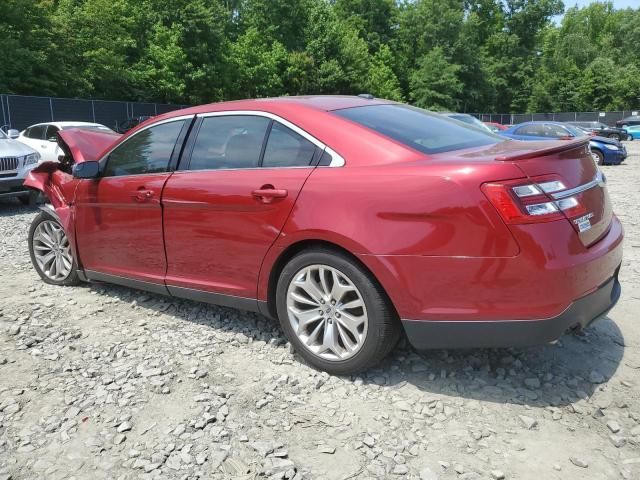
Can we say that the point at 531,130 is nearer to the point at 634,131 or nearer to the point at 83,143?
the point at 83,143

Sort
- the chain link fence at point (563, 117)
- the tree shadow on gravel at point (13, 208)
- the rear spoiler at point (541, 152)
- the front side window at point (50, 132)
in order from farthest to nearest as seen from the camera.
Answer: the chain link fence at point (563, 117) < the front side window at point (50, 132) < the tree shadow on gravel at point (13, 208) < the rear spoiler at point (541, 152)

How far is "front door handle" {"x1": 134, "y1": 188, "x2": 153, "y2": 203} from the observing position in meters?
4.02

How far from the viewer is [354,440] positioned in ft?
8.89

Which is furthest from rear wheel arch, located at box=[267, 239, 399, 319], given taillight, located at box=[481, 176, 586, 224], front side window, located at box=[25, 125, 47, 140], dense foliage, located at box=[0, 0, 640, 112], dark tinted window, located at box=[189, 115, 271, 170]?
dense foliage, located at box=[0, 0, 640, 112]

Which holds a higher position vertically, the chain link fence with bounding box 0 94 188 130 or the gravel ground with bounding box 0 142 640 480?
the gravel ground with bounding box 0 142 640 480

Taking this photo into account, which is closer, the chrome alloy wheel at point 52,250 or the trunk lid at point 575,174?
the trunk lid at point 575,174

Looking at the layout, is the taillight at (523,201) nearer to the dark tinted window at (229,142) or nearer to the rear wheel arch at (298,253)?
the rear wheel arch at (298,253)

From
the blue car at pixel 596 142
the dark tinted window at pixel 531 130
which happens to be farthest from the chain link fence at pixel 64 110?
the dark tinted window at pixel 531 130

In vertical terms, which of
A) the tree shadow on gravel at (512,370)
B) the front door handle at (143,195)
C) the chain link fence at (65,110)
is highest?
the front door handle at (143,195)

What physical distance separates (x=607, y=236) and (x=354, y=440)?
1.75 meters

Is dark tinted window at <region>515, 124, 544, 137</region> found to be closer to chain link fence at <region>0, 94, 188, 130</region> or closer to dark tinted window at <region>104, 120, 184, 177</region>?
dark tinted window at <region>104, 120, 184, 177</region>

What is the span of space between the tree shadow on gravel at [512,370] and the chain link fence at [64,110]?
2395 cm

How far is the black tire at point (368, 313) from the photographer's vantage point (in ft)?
9.91

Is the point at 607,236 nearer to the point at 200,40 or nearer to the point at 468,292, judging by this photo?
the point at 468,292
